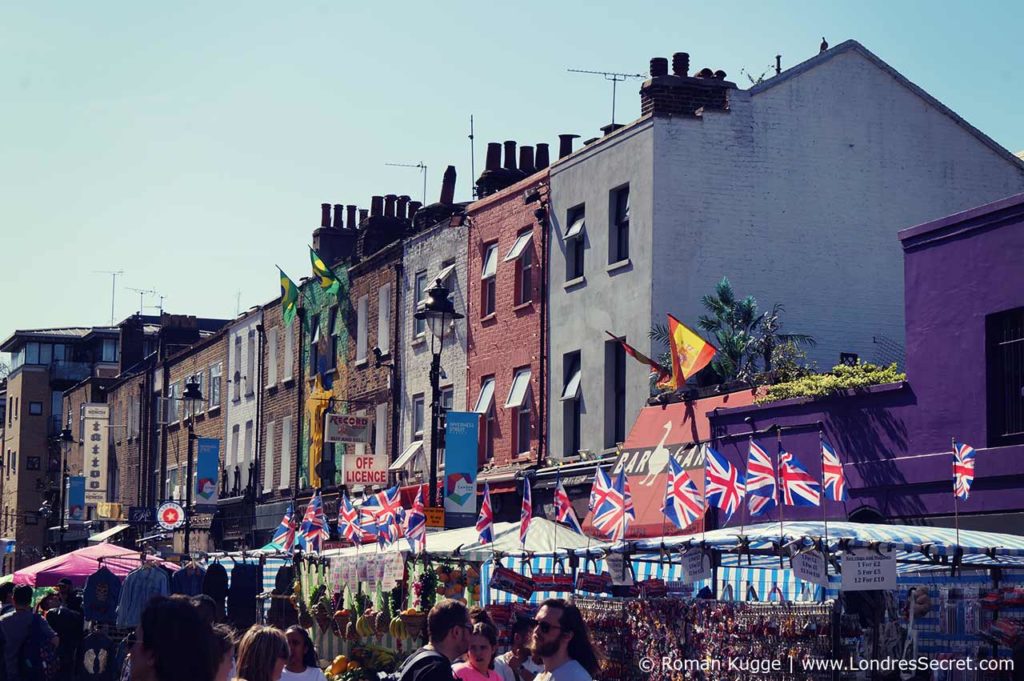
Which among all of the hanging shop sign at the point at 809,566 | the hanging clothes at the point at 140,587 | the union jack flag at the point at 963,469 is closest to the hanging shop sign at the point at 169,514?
the hanging clothes at the point at 140,587

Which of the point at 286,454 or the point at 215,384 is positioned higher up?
the point at 215,384

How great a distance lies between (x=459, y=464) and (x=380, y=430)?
36.2 feet

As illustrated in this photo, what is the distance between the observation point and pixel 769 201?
28625 mm

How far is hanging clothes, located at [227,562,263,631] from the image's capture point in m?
25.4

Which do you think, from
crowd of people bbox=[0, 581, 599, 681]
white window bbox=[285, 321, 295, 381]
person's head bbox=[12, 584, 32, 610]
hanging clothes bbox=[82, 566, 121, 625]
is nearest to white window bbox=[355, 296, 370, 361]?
white window bbox=[285, 321, 295, 381]

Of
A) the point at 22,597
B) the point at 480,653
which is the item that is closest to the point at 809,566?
the point at 480,653

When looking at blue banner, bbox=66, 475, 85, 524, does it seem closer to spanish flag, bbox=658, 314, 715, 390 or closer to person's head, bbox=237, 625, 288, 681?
spanish flag, bbox=658, 314, 715, 390

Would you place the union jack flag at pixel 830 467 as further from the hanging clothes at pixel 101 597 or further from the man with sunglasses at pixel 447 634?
the hanging clothes at pixel 101 597

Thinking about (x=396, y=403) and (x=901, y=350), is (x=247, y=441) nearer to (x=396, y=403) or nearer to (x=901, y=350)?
(x=396, y=403)

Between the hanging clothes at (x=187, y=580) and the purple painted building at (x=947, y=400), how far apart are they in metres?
8.89

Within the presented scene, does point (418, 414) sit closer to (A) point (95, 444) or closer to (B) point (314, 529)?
(B) point (314, 529)

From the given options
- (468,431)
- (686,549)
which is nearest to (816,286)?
(468,431)

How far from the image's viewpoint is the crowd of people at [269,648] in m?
5.81

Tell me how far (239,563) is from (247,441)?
25.3m
